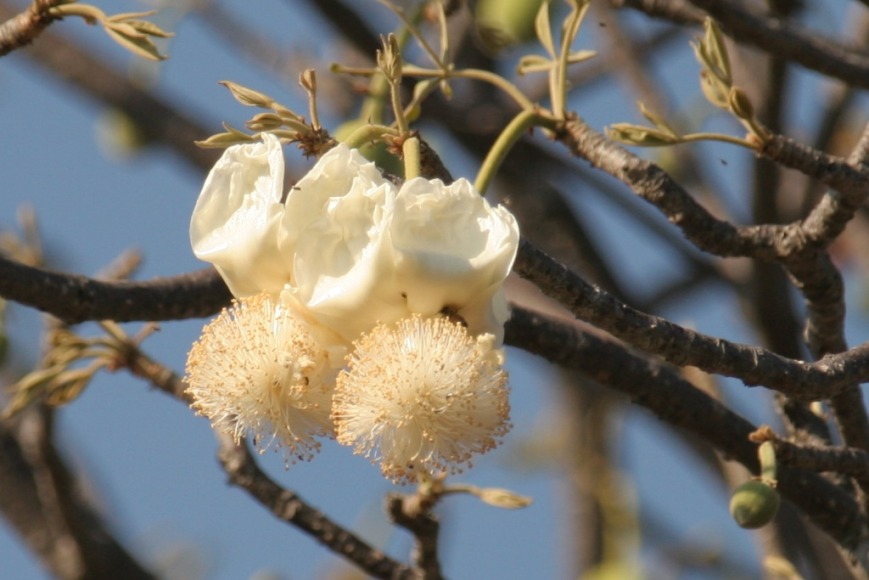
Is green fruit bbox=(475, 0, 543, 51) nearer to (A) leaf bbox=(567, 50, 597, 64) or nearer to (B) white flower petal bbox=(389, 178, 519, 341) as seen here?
(A) leaf bbox=(567, 50, 597, 64)

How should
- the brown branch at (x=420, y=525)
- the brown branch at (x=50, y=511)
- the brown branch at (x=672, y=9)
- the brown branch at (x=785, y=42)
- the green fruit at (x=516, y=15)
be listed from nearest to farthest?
1. the brown branch at (x=420, y=525)
2. the brown branch at (x=785, y=42)
3. the brown branch at (x=672, y=9)
4. the brown branch at (x=50, y=511)
5. the green fruit at (x=516, y=15)

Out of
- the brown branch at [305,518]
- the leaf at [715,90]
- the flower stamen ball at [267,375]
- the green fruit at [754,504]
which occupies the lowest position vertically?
the brown branch at [305,518]

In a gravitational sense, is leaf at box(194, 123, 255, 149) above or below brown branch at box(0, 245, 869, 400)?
above

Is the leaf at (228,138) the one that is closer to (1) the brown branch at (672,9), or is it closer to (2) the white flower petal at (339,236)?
(2) the white flower petal at (339,236)

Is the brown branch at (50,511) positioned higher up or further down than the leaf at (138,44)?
further down

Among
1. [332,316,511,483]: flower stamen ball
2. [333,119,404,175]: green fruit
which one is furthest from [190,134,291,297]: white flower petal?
[333,119,404,175]: green fruit

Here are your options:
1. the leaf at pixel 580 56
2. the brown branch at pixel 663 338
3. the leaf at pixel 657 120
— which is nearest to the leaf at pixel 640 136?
the leaf at pixel 657 120
